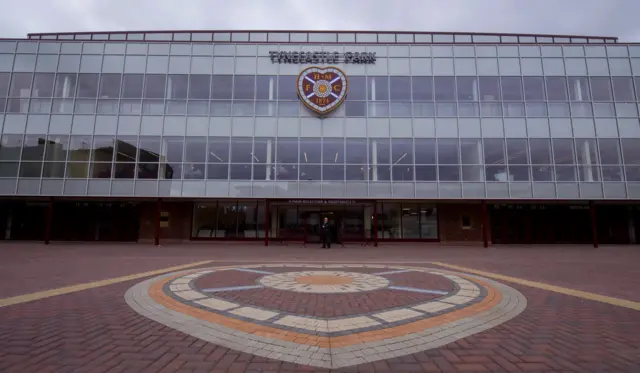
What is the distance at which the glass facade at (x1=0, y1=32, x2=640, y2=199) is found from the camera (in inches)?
854

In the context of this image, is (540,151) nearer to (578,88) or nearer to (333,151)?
(578,88)

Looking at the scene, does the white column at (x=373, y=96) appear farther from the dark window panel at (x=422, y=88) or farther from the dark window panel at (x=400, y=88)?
the dark window panel at (x=422, y=88)

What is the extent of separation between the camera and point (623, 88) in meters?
22.7

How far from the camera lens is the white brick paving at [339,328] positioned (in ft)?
11.7

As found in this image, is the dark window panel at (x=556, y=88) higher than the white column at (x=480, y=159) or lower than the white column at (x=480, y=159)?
higher

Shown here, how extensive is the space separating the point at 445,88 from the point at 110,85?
2297 centimetres

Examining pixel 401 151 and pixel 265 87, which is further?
pixel 265 87

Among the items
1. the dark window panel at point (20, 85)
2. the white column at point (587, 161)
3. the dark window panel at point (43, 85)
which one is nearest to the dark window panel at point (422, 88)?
the white column at point (587, 161)

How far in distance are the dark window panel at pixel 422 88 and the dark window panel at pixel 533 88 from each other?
644 centimetres

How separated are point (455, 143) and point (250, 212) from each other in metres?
15.0

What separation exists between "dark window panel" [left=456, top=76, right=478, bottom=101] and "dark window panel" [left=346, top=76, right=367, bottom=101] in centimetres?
641

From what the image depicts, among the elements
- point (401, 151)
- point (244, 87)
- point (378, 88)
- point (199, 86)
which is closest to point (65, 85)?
point (199, 86)

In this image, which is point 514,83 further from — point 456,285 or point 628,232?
point 456,285

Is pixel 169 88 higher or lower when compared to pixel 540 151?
higher
